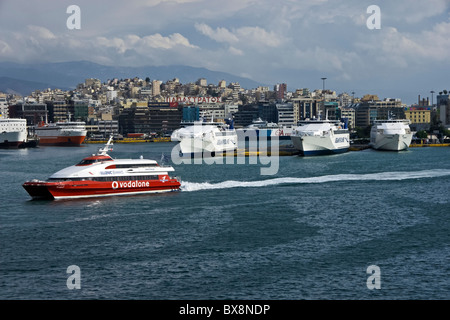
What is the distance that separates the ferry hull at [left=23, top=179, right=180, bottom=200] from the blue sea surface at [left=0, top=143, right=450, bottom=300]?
49 centimetres

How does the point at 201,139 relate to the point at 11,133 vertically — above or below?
below

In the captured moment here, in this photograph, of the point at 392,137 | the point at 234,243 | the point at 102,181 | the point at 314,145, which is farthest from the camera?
the point at 392,137

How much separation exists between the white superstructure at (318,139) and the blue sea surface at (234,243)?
79.6ft

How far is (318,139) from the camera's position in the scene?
56.7m

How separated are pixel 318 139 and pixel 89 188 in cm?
3311

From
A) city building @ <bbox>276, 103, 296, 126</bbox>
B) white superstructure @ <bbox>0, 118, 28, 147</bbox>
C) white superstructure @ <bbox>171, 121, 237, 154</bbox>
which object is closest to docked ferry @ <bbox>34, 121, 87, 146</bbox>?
white superstructure @ <bbox>0, 118, 28, 147</bbox>

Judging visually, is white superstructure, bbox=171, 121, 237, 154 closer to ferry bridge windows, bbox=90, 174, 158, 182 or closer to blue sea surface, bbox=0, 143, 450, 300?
blue sea surface, bbox=0, 143, 450, 300

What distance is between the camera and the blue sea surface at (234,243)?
1458 cm

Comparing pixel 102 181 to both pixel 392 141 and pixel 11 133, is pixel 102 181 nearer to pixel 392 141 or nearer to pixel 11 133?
pixel 392 141

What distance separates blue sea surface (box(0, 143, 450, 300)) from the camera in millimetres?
14578

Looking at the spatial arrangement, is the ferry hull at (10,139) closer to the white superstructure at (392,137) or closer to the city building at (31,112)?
the white superstructure at (392,137)

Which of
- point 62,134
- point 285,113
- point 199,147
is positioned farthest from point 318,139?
point 285,113
